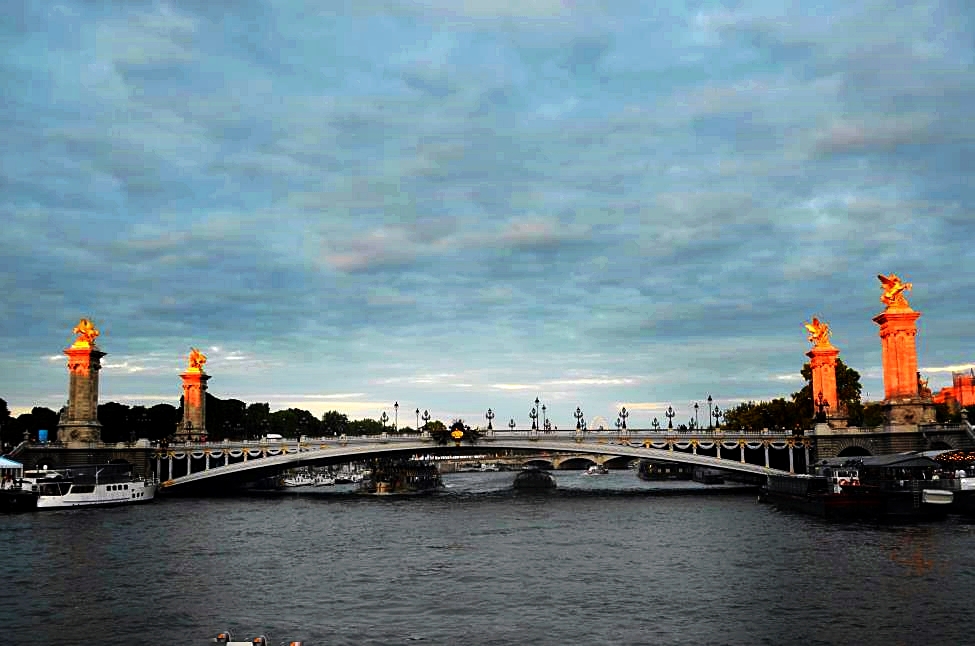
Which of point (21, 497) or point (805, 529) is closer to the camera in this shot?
point (805, 529)

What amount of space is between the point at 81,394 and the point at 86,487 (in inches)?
1042

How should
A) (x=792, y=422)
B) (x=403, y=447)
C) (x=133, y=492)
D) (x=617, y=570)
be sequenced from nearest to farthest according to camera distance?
(x=617, y=570) → (x=133, y=492) → (x=403, y=447) → (x=792, y=422)

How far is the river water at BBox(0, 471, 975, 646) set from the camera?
119ft

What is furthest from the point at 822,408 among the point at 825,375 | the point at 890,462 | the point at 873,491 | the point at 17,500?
the point at 17,500

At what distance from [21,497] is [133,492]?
13.1 meters

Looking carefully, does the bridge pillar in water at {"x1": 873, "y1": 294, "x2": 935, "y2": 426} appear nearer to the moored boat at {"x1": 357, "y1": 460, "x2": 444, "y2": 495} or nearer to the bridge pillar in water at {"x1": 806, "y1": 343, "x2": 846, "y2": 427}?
the bridge pillar in water at {"x1": 806, "y1": 343, "x2": 846, "y2": 427}

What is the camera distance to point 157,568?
52.9 m

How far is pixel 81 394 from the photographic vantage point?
119 m

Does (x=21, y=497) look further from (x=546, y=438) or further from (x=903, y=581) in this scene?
(x=903, y=581)

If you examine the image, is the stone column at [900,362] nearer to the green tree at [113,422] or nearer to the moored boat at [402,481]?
the moored boat at [402,481]

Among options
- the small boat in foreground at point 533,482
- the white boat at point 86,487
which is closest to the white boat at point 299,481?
the small boat in foreground at point 533,482

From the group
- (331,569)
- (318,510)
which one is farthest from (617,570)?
(318,510)

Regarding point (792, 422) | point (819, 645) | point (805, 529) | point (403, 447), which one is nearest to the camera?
point (819, 645)

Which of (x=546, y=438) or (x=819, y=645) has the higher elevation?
(x=546, y=438)
